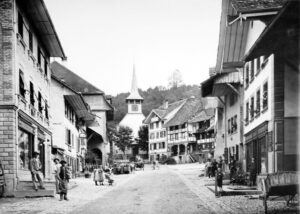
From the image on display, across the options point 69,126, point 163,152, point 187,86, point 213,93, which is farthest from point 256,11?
point 187,86

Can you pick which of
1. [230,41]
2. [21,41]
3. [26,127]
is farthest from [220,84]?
[21,41]

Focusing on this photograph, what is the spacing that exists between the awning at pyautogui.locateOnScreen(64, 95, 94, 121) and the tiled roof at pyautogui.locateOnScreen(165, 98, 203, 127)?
41.5 meters

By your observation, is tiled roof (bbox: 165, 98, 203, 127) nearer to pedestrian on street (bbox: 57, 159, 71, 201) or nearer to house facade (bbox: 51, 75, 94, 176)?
house facade (bbox: 51, 75, 94, 176)

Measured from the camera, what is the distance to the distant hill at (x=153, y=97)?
5246 inches

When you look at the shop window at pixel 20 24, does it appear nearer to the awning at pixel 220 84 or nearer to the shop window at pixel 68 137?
the awning at pixel 220 84

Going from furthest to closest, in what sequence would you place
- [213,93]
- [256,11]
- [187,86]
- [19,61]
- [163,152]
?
1. [187,86]
2. [163,152]
3. [213,93]
4. [19,61]
5. [256,11]

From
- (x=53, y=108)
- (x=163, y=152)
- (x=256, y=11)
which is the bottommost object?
(x=163, y=152)

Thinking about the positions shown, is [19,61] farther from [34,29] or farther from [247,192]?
[247,192]

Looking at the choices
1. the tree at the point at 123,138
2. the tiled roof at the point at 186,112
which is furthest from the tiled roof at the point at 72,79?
the tree at the point at 123,138

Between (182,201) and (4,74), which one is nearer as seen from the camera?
(182,201)

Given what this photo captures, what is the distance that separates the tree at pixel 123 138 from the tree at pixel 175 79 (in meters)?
38.7

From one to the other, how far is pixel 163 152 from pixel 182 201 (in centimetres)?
8598

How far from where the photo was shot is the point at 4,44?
21.4 meters

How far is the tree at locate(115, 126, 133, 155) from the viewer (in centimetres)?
10791
